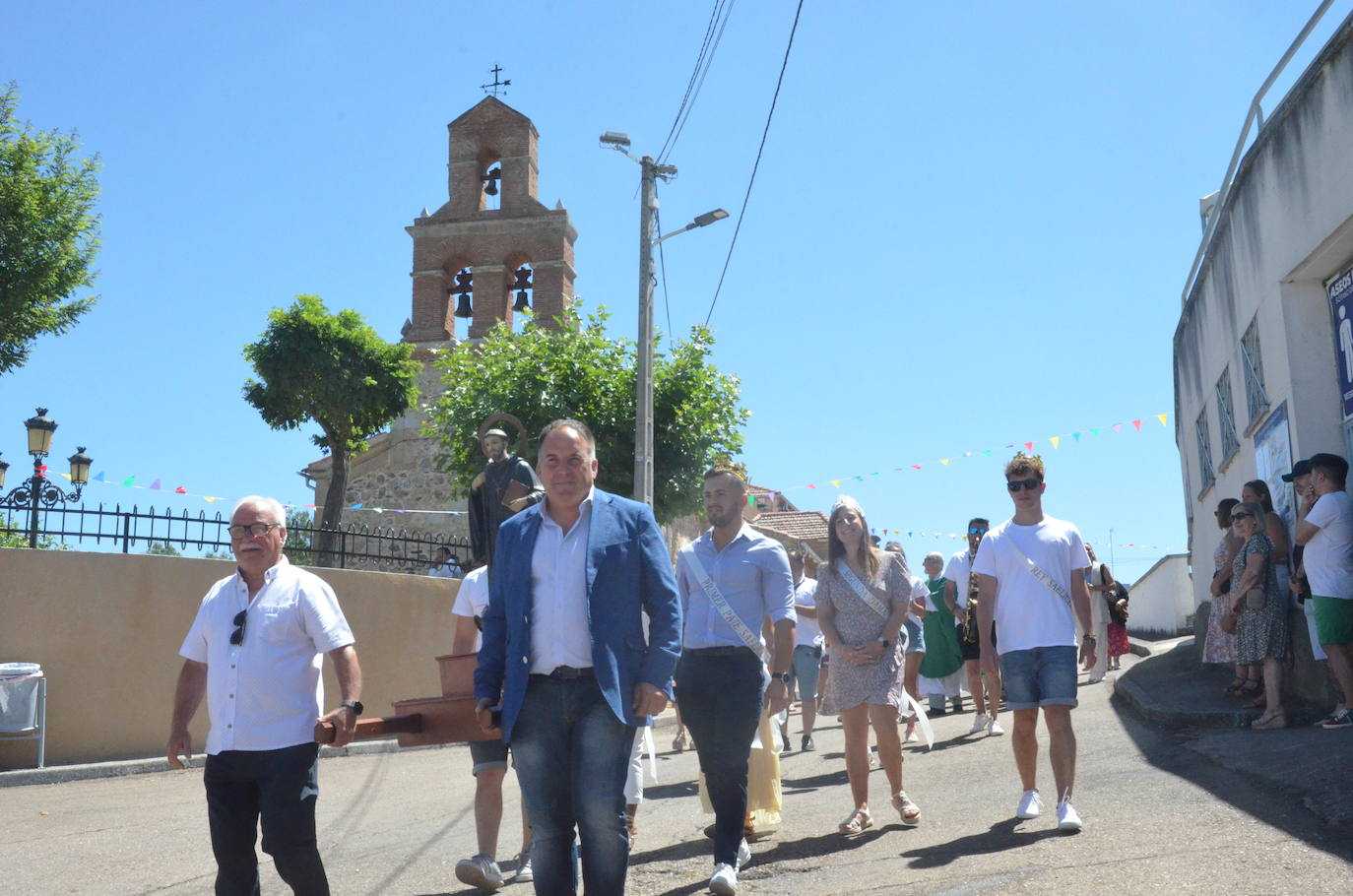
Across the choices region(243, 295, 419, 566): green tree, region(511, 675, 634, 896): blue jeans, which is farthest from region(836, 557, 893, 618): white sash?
region(243, 295, 419, 566): green tree

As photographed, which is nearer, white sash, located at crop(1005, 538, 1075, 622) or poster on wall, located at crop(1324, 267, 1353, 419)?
white sash, located at crop(1005, 538, 1075, 622)

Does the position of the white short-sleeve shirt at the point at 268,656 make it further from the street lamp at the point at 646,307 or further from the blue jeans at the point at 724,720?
the street lamp at the point at 646,307

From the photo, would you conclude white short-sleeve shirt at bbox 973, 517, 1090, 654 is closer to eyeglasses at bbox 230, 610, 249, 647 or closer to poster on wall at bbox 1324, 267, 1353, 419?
eyeglasses at bbox 230, 610, 249, 647

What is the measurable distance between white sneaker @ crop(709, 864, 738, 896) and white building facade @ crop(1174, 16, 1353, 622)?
19.3 feet

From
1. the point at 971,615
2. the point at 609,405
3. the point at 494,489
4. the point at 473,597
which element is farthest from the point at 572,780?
the point at 609,405

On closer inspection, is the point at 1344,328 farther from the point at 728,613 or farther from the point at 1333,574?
the point at 728,613

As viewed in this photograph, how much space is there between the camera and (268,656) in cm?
424

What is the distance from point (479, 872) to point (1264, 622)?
583 cm

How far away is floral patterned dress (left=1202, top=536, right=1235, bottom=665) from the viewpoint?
9539 mm

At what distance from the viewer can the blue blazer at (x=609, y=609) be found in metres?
3.88

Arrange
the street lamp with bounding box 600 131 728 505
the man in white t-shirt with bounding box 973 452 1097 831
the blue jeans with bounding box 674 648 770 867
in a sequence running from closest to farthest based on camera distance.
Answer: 1. the blue jeans with bounding box 674 648 770 867
2. the man in white t-shirt with bounding box 973 452 1097 831
3. the street lamp with bounding box 600 131 728 505

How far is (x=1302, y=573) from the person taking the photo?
847 cm

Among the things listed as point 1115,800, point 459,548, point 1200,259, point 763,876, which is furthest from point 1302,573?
point 459,548

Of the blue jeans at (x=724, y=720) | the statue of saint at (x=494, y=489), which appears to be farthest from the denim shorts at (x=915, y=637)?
the blue jeans at (x=724, y=720)
